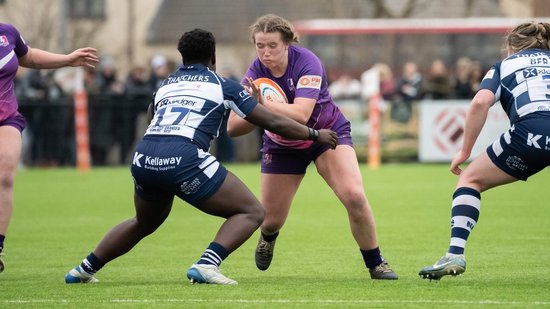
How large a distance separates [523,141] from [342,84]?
1993 centimetres

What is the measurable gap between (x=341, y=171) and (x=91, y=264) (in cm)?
197

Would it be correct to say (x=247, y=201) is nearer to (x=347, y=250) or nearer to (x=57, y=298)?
(x=57, y=298)

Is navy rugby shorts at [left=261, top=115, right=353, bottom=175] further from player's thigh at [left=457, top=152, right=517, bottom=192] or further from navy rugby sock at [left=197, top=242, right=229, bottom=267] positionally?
navy rugby sock at [left=197, top=242, right=229, bottom=267]

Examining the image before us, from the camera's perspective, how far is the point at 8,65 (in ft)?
32.6

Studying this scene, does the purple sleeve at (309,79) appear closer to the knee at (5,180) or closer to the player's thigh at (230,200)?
the player's thigh at (230,200)

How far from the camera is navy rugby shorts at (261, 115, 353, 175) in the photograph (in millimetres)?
9570

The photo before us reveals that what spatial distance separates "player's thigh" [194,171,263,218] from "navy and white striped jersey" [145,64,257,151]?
31cm

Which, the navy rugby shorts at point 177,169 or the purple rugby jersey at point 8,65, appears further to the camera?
the purple rugby jersey at point 8,65

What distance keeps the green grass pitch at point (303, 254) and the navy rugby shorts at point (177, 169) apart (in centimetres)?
69

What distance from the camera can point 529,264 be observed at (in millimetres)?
10227

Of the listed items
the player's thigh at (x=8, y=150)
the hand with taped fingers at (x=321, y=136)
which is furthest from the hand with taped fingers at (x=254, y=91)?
the player's thigh at (x=8, y=150)

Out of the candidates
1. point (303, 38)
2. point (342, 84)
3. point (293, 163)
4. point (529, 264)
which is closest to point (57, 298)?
point (293, 163)

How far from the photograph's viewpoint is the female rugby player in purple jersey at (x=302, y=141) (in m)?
9.29

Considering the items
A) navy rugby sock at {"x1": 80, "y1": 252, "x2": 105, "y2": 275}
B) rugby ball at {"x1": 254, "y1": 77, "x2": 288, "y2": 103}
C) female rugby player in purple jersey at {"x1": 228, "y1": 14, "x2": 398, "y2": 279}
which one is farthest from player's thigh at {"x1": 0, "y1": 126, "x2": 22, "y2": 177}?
rugby ball at {"x1": 254, "y1": 77, "x2": 288, "y2": 103}
